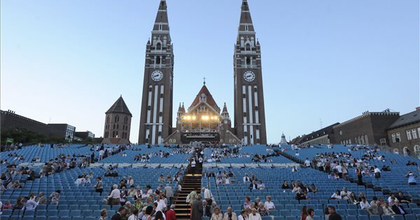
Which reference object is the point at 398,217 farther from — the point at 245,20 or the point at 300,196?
the point at 245,20

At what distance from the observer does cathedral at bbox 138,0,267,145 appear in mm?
61375

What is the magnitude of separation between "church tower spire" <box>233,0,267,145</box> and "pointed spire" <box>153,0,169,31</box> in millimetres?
22784

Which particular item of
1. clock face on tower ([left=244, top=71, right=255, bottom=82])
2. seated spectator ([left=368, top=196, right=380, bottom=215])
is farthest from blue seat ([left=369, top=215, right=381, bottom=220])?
clock face on tower ([left=244, top=71, right=255, bottom=82])

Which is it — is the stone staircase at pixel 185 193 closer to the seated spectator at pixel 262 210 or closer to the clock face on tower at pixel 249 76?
the seated spectator at pixel 262 210

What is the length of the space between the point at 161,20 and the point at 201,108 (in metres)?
32.1

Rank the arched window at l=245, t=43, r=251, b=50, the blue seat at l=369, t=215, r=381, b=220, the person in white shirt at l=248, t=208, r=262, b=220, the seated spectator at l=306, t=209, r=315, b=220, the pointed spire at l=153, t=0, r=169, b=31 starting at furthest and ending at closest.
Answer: the pointed spire at l=153, t=0, r=169, b=31, the arched window at l=245, t=43, r=251, b=50, the blue seat at l=369, t=215, r=381, b=220, the person in white shirt at l=248, t=208, r=262, b=220, the seated spectator at l=306, t=209, r=315, b=220

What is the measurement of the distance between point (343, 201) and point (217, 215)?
23.5 ft

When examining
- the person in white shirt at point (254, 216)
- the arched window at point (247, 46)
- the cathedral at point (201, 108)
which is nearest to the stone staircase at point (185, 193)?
the person in white shirt at point (254, 216)

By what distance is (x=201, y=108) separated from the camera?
64812 mm

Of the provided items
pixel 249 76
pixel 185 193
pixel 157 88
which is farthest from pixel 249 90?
pixel 185 193

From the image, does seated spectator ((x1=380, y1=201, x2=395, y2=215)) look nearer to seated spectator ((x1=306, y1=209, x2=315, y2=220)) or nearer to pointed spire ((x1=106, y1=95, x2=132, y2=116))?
seated spectator ((x1=306, y1=209, x2=315, y2=220))

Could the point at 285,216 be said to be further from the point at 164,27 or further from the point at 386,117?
the point at 164,27

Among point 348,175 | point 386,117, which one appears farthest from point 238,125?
point 348,175

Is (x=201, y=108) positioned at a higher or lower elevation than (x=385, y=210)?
higher
